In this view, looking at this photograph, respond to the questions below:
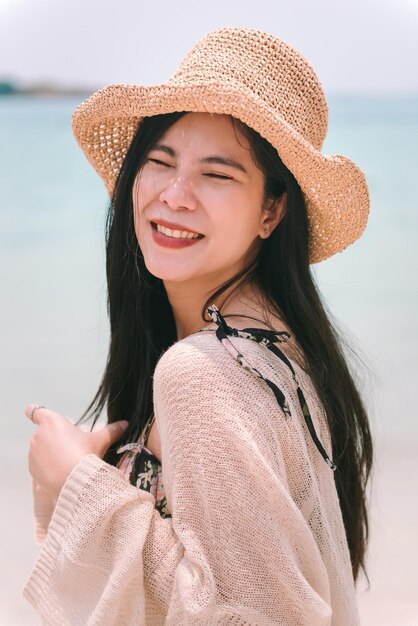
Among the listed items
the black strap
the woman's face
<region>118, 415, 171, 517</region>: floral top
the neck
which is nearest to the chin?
the woman's face

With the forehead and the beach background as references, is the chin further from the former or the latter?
the beach background

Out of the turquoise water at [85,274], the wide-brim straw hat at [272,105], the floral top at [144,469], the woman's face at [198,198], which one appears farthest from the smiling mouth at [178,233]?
the turquoise water at [85,274]

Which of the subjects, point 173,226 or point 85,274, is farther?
point 85,274

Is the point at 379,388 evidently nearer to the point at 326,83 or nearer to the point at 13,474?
the point at 13,474

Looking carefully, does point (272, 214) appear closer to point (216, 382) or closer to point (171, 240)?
point (171, 240)

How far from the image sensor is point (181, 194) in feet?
6.16

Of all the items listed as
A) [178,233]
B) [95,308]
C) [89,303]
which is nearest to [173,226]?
[178,233]

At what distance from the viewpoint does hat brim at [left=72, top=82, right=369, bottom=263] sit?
5.98ft

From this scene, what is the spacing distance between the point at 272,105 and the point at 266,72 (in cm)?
8

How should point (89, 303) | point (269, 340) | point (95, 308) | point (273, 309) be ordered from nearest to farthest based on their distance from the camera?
point (269, 340)
point (273, 309)
point (95, 308)
point (89, 303)

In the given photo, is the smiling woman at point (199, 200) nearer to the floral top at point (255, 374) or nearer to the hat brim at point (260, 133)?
the hat brim at point (260, 133)

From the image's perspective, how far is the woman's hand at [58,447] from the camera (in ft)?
6.13

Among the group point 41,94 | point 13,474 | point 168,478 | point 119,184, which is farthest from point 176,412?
point 41,94

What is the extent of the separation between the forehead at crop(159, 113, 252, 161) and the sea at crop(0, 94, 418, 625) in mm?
559
